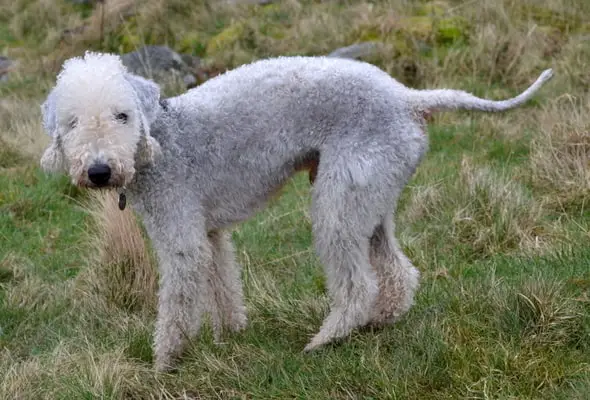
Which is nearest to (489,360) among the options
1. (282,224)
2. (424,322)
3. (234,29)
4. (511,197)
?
(424,322)

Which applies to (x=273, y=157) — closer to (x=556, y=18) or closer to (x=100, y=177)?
(x=100, y=177)

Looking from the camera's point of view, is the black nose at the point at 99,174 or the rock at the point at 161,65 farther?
the rock at the point at 161,65

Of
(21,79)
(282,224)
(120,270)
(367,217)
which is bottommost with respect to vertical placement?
(21,79)

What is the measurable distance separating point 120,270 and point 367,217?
1745 mm

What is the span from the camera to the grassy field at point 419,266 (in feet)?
12.0

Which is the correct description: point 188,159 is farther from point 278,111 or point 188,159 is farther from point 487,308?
point 487,308

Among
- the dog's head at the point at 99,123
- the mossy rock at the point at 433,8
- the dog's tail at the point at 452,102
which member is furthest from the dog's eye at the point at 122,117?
the mossy rock at the point at 433,8

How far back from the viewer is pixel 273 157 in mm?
4207

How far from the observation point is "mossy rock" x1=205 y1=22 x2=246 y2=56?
40.0 feet

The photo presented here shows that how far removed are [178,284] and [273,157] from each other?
0.76m

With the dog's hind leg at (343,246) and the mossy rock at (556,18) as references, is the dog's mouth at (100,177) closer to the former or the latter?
the dog's hind leg at (343,246)

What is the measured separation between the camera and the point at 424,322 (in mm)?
3973

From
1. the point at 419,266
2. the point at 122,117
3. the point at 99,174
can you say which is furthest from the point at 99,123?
the point at 419,266

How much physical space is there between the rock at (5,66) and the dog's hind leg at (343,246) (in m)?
9.70
